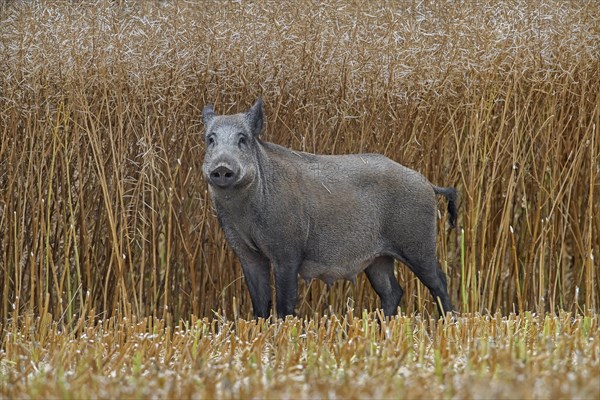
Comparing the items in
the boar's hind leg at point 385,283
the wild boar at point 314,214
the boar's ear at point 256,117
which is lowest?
the boar's hind leg at point 385,283

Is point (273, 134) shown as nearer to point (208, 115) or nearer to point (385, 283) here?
point (208, 115)

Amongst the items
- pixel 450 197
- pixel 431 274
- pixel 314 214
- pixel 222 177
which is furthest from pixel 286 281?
pixel 450 197

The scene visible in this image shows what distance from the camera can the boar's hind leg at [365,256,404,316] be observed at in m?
6.45

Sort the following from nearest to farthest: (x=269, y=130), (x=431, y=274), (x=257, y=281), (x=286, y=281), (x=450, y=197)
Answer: (x=286, y=281)
(x=257, y=281)
(x=431, y=274)
(x=450, y=197)
(x=269, y=130)

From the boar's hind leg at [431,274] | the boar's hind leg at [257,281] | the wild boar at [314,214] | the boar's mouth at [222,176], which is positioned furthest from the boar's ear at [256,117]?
the boar's hind leg at [431,274]

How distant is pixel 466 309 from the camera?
248 inches

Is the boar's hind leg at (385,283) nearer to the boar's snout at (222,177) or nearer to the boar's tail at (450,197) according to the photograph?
the boar's tail at (450,197)

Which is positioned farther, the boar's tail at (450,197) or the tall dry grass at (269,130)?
the tall dry grass at (269,130)

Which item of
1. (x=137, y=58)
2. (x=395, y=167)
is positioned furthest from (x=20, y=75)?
(x=395, y=167)

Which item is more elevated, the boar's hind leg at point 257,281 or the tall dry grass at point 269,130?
the tall dry grass at point 269,130

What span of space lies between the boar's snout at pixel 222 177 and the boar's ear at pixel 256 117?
17.6 inches

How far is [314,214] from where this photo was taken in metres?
6.04

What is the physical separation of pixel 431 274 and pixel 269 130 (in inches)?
53.5

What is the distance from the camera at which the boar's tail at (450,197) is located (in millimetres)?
6383
